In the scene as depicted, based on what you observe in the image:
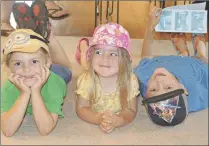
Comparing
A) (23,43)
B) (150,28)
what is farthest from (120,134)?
(150,28)

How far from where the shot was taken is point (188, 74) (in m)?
1.53

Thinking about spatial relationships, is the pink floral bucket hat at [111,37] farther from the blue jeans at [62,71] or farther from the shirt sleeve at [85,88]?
the blue jeans at [62,71]

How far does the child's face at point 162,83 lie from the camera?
1327 mm

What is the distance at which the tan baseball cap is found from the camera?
1.23 m

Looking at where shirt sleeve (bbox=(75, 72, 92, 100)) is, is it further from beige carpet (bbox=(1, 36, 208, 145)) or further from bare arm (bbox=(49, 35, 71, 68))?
bare arm (bbox=(49, 35, 71, 68))

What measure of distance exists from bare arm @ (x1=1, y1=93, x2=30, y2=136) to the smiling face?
423 millimetres

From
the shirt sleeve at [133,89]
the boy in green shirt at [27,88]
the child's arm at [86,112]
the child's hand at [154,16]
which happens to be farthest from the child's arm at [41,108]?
Answer: the child's hand at [154,16]

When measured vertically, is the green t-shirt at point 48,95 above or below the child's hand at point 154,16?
below

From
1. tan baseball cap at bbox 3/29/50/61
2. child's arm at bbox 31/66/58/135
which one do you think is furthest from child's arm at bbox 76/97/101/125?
tan baseball cap at bbox 3/29/50/61

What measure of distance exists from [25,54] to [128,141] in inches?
17.0

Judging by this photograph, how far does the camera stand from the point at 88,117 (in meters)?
1.33

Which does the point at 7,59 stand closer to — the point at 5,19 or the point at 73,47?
the point at 73,47

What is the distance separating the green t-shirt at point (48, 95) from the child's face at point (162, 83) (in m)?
0.31

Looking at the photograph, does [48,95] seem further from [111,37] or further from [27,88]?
[111,37]
